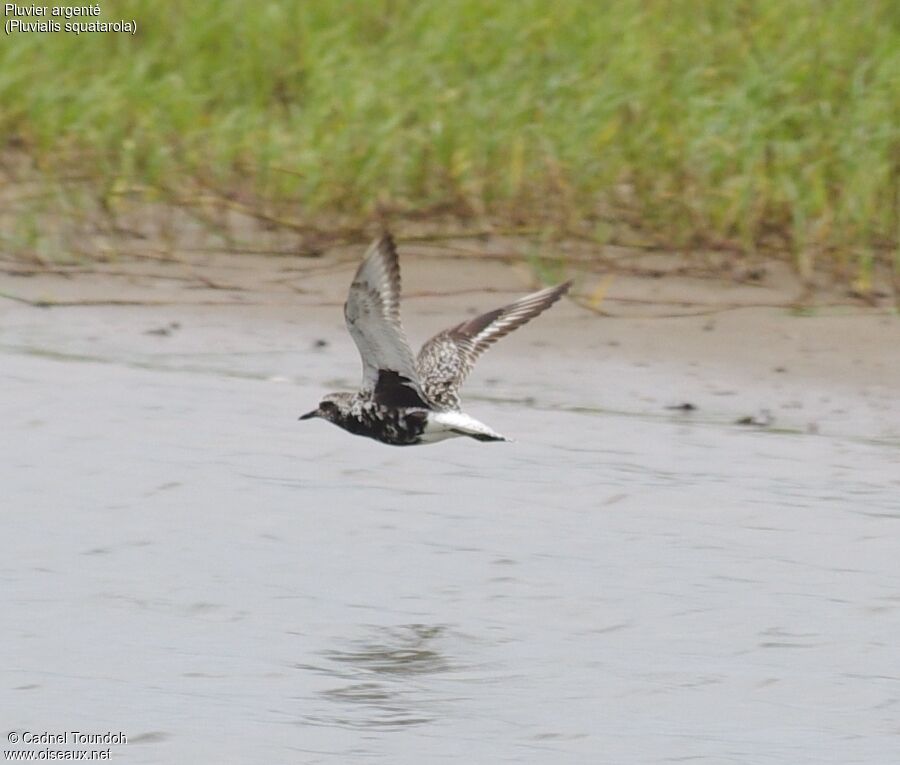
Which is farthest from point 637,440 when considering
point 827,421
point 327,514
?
point 327,514

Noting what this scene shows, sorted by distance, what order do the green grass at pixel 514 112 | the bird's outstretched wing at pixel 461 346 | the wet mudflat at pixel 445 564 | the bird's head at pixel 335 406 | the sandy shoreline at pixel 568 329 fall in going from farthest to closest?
the green grass at pixel 514 112, the sandy shoreline at pixel 568 329, the bird's outstretched wing at pixel 461 346, the bird's head at pixel 335 406, the wet mudflat at pixel 445 564

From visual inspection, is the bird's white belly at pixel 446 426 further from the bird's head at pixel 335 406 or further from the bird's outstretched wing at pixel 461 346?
the bird's head at pixel 335 406

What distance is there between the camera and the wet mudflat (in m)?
5.46

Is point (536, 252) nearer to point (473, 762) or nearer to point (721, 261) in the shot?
point (721, 261)

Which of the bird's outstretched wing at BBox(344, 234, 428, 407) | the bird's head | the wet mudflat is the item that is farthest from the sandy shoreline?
the bird's outstretched wing at BBox(344, 234, 428, 407)

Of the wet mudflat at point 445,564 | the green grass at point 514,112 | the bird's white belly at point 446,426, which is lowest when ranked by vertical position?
the wet mudflat at point 445,564

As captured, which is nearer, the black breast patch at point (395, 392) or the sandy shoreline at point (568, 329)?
the black breast patch at point (395, 392)

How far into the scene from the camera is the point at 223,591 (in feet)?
21.4

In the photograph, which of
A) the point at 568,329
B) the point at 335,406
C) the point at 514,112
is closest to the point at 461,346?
the point at 335,406

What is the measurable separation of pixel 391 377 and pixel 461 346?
0.72 meters

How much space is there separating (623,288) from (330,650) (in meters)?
4.49

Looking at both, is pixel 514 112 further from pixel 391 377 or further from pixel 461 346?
pixel 391 377

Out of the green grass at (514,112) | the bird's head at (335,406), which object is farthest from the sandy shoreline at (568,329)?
the bird's head at (335,406)

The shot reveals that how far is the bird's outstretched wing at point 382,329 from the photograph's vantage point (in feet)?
23.3
